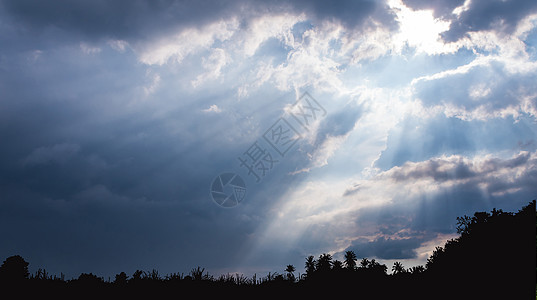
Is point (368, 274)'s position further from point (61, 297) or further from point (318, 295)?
point (61, 297)

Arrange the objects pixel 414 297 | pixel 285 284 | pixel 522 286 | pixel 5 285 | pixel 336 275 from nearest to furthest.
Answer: pixel 5 285 < pixel 285 284 < pixel 336 275 < pixel 414 297 < pixel 522 286

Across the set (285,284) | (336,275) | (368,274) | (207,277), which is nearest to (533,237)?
(368,274)

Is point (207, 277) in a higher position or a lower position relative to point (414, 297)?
higher

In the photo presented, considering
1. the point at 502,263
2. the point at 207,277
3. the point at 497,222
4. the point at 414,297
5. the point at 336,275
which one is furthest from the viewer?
the point at 497,222

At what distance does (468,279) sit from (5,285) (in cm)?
4057

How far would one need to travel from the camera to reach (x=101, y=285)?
14.0m

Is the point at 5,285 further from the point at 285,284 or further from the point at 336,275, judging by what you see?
the point at 336,275

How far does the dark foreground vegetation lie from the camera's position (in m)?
13.9

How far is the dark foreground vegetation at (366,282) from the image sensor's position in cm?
1394

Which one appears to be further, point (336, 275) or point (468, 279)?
point (468, 279)

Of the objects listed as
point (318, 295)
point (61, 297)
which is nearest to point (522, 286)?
point (318, 295)

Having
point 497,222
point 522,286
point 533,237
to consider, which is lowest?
point 522,286

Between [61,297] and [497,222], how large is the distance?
5644 centimetres

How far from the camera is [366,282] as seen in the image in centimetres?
2112
